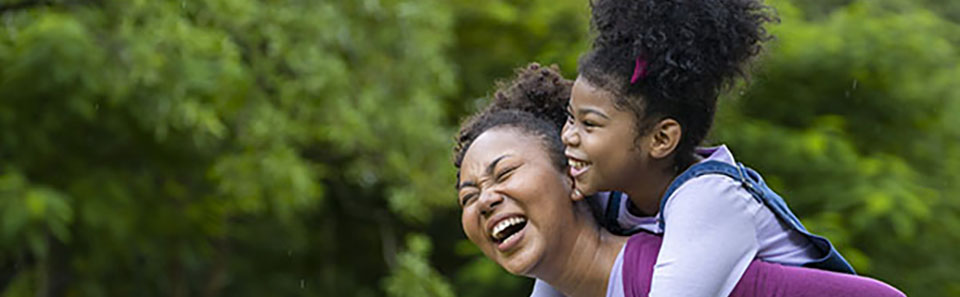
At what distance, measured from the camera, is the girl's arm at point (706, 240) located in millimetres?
2213

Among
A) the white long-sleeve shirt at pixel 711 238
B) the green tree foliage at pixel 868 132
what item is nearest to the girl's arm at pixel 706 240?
the white long-sleeve shirt at pixel 711 238

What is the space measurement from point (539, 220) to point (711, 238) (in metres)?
0.40

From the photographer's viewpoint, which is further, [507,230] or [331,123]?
[331,123]

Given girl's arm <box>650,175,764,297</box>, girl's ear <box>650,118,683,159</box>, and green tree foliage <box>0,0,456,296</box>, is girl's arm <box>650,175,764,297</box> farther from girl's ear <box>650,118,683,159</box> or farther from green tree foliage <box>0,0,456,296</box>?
green tree foliage <box>0,0,456,296</box>

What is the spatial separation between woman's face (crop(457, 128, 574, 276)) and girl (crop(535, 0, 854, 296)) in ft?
0.29

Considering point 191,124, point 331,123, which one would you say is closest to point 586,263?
A: point 191,124

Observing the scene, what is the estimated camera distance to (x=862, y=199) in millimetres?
7430

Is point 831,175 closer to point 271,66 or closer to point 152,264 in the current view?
point 271,66

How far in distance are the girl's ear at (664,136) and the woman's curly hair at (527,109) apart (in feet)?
1.02

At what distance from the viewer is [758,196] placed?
233 cm

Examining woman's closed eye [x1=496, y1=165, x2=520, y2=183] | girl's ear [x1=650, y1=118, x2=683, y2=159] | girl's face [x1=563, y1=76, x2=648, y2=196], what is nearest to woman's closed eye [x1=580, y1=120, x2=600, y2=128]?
girl's face [x1=563, y1=76, x2=648, y2=196]

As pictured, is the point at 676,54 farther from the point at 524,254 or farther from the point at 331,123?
the point at 331,123

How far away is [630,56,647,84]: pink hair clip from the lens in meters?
2.32

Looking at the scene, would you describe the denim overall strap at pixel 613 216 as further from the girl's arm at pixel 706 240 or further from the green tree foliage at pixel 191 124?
the green tree foliage at pixel 191 124
